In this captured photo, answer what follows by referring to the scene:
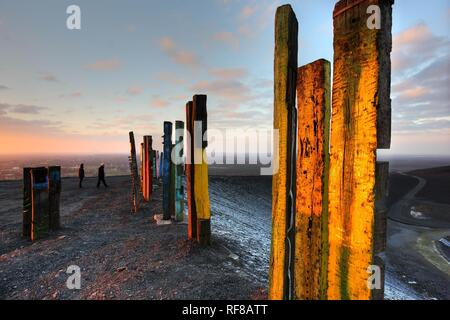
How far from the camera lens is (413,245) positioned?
1502 centimetres

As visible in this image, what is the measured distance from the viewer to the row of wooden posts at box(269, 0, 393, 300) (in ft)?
6.17

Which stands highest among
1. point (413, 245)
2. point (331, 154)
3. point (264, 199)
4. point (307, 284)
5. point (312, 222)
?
point (331, 154)

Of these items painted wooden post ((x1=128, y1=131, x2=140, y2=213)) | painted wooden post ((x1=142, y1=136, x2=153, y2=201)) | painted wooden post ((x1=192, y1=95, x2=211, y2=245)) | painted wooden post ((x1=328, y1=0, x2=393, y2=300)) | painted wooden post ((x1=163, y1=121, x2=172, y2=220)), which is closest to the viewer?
painted wooden post ((x1=328, y1=0, x2=393, y2=300))

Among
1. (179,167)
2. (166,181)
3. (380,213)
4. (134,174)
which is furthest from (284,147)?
(134,174)

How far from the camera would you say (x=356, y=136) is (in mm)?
1943

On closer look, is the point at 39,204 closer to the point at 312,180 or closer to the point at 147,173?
the point at 147,173

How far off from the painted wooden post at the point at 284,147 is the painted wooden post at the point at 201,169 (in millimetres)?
2620

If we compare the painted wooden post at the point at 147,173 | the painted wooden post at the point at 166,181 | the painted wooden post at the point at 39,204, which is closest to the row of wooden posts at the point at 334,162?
the painted wooden post at the point at 166,181

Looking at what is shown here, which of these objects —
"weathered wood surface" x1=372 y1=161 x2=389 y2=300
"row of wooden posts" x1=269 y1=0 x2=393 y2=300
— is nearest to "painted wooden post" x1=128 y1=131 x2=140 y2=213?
"row of wooden posts" x1=269 y1=0 x2=393 y2=300

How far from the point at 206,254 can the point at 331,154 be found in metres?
3.37

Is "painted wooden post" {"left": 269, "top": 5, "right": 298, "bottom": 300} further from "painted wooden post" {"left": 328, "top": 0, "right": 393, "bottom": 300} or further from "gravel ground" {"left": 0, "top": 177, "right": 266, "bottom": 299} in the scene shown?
"gravel ground" {"left": 0, "top": 177, "right": 266, "bottom": 299}
